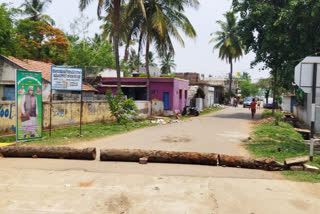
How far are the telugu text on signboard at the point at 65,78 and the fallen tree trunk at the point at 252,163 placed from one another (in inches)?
287

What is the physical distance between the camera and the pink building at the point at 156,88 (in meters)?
26.3

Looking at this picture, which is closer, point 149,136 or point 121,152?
point 121,152

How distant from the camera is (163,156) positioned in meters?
8.29

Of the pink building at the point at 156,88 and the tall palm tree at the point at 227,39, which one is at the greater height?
the tall palm tree at the point at 227,39

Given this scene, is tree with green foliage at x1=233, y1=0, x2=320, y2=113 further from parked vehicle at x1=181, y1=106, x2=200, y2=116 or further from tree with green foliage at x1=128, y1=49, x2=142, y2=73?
tree with green foliage at x1=128, y1=49, x2=142, y2=73

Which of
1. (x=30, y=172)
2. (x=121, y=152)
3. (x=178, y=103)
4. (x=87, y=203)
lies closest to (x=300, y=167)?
(x=121, y=152)

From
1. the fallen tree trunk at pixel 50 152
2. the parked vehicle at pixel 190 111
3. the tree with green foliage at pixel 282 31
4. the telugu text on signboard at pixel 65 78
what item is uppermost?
the tree with green foliage at pixel 282 31

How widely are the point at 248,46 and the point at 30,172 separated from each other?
23474 mm

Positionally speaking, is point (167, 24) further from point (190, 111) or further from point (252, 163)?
point (252, 163)

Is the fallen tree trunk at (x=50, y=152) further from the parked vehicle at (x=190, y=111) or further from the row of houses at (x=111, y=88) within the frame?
the parked vehicle at (x=190, y=111)

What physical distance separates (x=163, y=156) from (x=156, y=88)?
61.5 feet

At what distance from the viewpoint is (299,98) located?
23.3 meters

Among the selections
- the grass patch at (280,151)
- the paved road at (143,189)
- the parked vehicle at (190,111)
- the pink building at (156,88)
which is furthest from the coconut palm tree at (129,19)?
the paved road at (143,189)

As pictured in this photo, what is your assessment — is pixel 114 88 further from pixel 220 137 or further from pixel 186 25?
pixel 220 137
